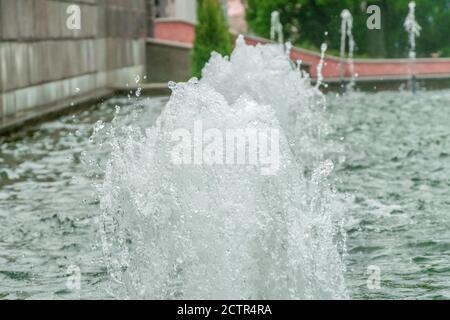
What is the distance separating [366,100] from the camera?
25.3 meters

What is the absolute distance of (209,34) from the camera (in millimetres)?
27016

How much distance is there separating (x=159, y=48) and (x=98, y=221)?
2207 cm

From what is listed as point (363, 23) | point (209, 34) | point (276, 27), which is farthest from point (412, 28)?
point (209, 34)

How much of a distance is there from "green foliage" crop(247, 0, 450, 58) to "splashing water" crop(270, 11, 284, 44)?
215 millimetres

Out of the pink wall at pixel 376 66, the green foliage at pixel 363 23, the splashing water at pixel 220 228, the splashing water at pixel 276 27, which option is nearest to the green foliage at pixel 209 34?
the pink wall at pixel 376 66

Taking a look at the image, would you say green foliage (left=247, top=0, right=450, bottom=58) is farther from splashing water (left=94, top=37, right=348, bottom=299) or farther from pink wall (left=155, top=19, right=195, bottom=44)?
splashing water (left=94, top=37, right=348, bottom=299)

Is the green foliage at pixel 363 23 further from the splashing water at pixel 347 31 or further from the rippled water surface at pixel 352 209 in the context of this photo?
the rippled water surface at pixel 352 209

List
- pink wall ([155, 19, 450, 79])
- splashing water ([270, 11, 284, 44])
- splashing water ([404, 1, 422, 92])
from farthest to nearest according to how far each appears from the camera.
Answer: splashing water ([270, 11, 284, 44]), splashing water ([404, 1, 422, 92]), pink wall ([155, 19, 450, 79])

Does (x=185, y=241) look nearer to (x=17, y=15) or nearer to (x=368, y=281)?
(x=368, y=281)

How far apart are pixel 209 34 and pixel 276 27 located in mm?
11647

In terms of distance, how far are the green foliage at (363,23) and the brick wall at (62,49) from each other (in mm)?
6868

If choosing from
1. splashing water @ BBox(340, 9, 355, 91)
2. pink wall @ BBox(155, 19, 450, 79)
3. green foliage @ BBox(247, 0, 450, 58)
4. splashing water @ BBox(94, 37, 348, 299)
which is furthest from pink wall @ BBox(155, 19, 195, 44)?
splashing water @ BBox(94, 37, 348, 299)

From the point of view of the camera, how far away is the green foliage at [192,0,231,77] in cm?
2683

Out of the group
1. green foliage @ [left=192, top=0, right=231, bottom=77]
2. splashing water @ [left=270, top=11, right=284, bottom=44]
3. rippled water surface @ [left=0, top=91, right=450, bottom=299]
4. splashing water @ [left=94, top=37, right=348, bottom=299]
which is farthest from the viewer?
splashing water @ [left=270, top=11, right=284, bottom=44]
